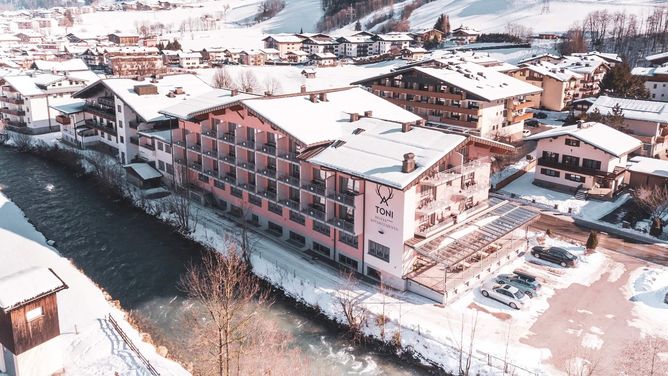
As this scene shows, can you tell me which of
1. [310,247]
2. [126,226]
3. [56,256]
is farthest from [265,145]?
[56,256]

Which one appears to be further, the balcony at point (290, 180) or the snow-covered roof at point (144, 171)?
the snow-covered roof at point (144, 171)

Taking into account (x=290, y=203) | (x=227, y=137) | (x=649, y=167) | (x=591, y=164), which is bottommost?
(x=649, y=167)

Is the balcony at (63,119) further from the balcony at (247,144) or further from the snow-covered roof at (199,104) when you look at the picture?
the balcony at (247,144)

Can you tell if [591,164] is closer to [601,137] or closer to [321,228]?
[601,137]

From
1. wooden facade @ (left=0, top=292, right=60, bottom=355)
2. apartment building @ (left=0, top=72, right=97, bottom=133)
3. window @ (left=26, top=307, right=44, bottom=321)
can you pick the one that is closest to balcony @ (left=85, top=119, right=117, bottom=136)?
apartment building @ (left=0, top=72, right=97, bottom=133)

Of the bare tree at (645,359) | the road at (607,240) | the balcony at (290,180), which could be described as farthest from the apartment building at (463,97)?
the bare tree at (645,359)

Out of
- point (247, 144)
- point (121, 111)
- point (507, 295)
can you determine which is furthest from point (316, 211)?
point (121, 111)

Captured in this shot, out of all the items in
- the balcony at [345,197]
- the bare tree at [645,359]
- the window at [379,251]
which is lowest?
the bare tree at [645,359]
